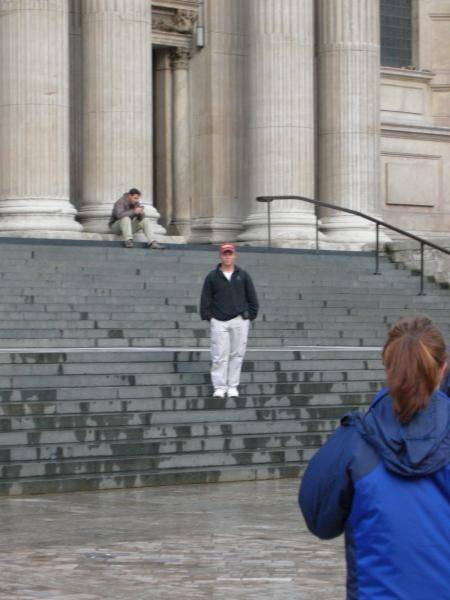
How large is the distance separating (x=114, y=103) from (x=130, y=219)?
249 centimetres

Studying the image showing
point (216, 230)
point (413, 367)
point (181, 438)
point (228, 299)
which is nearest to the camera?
point (413, 367)

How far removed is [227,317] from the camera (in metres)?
17.1

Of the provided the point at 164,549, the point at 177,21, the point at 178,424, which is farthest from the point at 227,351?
the point at 177,21

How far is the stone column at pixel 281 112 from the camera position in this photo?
28.9m

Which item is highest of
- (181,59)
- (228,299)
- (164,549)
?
(181,59)

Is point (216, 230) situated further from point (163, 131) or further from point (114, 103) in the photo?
point (114, 103)

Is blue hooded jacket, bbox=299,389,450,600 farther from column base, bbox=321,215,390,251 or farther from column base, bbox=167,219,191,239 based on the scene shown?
column base, bbox=167,219,191,239

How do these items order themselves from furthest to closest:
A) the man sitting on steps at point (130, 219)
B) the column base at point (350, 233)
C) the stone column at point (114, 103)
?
the column base at point (350, 233)
the stone column at point (114, 103)
the man sitting on steps at point (130, 219)

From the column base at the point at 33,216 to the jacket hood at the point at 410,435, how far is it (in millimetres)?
21799

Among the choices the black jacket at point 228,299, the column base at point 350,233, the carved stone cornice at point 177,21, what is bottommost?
the black jacket at point 228,299

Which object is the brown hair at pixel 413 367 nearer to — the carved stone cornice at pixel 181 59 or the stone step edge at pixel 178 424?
the stone step edge at pixel 178 424

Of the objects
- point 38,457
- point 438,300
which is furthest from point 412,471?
point 438,300

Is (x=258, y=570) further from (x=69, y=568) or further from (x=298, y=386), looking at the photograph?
(x=298, y=386)

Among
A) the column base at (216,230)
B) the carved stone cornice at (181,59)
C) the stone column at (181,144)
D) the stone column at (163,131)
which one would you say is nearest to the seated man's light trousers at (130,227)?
the column base at (216,230)
